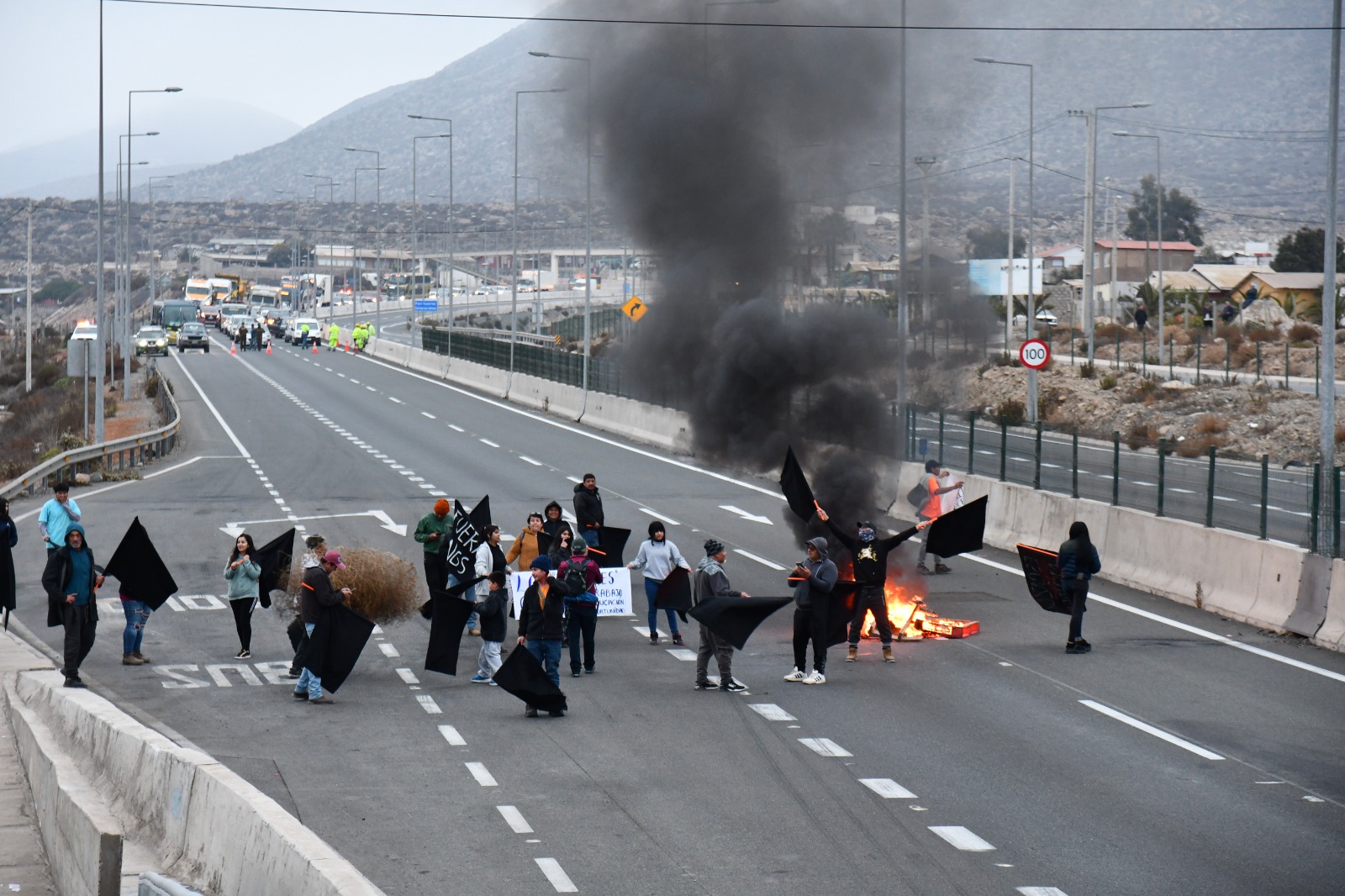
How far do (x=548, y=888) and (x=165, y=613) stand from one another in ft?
35.2

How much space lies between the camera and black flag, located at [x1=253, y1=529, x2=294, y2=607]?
51.8 ft

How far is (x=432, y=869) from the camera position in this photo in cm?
886

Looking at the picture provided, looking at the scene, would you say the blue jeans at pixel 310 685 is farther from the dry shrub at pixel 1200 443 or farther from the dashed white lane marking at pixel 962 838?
the dry shrub at pixel 1200 443

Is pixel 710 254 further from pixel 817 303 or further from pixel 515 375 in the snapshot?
pixel 515 375

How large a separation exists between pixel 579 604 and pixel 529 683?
1.94 metres

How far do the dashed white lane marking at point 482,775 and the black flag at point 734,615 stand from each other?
2.99 metres

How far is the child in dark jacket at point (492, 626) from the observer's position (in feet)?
47.0

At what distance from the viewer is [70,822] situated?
9.15m

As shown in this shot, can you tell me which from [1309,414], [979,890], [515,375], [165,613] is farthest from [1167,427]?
[979,890]

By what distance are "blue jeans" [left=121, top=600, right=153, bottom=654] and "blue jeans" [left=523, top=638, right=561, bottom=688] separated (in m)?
4.29

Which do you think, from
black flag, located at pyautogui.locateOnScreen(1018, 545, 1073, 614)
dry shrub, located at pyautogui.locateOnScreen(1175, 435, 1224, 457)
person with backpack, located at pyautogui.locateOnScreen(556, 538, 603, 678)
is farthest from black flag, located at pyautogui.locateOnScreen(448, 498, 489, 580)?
dry shrub, located at pyautogui.locateOnScreen(1175, 435, 1224, 457)

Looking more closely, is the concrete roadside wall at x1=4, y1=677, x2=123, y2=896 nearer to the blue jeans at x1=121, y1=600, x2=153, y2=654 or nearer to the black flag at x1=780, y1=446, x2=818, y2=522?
the blue jeans at x1=121, y1=600, x2=153, y2=654

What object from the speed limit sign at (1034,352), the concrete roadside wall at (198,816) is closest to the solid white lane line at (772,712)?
the concrete roadside wall at (198,816)

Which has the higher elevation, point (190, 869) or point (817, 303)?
point (817, 303)
